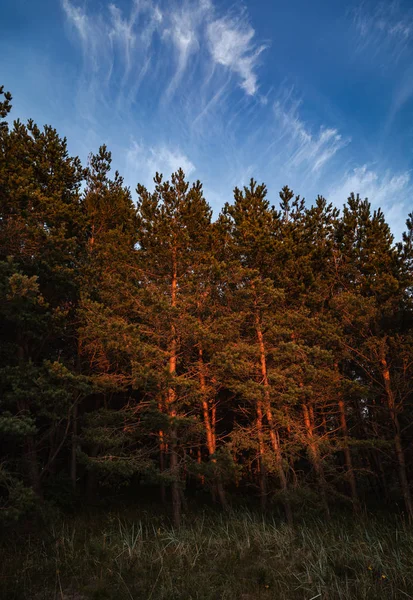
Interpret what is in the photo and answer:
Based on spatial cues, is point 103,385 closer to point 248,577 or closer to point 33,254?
point 33,254

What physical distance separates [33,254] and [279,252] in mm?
9817

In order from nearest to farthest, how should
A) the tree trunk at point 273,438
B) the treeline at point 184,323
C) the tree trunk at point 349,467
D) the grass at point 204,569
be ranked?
the grass at point 204,569 → the treeline at point 184,323 → the tree trunk at point 273,438 → the tree trunk at point 349,467

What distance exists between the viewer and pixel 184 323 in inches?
480

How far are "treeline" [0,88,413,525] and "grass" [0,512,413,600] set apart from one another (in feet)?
8.50

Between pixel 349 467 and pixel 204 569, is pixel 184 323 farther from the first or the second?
pixel 349 467

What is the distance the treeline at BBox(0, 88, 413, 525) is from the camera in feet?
35.9

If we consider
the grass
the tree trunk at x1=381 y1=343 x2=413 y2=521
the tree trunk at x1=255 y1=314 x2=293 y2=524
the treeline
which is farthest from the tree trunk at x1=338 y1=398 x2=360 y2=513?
the grass

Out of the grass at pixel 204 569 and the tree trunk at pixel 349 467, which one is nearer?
the grass at pixel 204 569

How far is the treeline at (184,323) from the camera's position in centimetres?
1094

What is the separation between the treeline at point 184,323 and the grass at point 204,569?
2.59 m

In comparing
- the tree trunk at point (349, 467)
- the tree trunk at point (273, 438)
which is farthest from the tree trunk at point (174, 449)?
the tree trunk at point (349, 467)

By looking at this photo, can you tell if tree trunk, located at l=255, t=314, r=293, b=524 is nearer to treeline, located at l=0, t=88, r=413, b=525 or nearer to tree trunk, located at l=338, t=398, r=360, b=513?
treeline, located at l=0, t=88, r=413, b=525

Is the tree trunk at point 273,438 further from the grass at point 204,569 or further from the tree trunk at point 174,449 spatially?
the tree trunk at point 174,449

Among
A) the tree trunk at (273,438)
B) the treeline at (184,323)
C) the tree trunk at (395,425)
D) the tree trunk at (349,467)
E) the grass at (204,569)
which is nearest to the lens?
the grass at (204,569)
